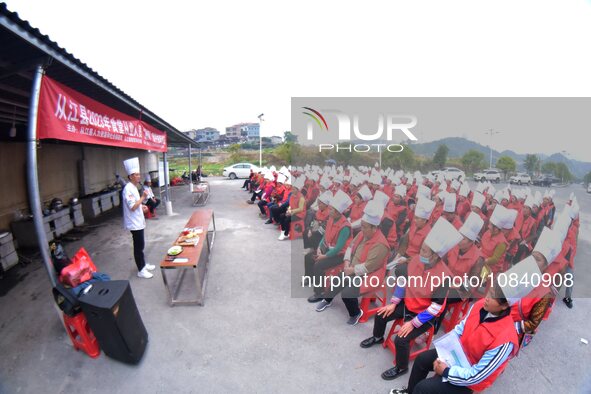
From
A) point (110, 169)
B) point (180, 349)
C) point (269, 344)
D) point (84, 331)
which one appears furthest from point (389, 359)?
point (110, 169)

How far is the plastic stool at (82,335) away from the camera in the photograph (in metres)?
2.54

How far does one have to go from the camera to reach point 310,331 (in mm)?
3090

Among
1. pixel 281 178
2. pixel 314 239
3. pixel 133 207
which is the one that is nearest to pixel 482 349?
pixel 314 239

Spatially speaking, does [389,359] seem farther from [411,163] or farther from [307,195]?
[411,163]

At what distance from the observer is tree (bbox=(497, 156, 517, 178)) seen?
9.91m

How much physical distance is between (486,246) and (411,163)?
30.2 feet

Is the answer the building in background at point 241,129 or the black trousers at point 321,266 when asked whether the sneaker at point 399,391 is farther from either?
the building in background at point 241,129

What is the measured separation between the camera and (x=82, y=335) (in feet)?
8.38

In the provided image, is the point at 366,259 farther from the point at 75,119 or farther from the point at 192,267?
the point at 75,119

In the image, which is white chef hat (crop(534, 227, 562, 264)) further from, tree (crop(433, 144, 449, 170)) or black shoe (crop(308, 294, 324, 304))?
tree (crop(433, 144, 449, 170))

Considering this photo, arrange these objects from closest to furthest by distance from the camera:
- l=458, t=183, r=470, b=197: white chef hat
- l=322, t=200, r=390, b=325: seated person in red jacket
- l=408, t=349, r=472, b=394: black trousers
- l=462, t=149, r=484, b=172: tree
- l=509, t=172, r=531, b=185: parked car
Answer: l=408, t=349, r=472, b=394: black trousers, l=322, t=200, r=390, b=325: seated person in red jacket, l=458, t=183, r=470, b=197: white chef hat, l=509, t=172, r=531, b=185: parked car, l=462, t=149, r=484, b=172: tree

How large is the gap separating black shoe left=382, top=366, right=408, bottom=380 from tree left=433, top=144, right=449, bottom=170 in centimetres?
1039

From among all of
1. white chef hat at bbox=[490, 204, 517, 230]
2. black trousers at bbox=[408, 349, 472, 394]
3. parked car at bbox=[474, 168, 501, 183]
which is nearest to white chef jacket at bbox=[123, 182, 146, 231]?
black trousers at bbox=[408, 349, 472, 394]

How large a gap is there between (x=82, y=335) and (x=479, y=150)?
1249 centimetres
